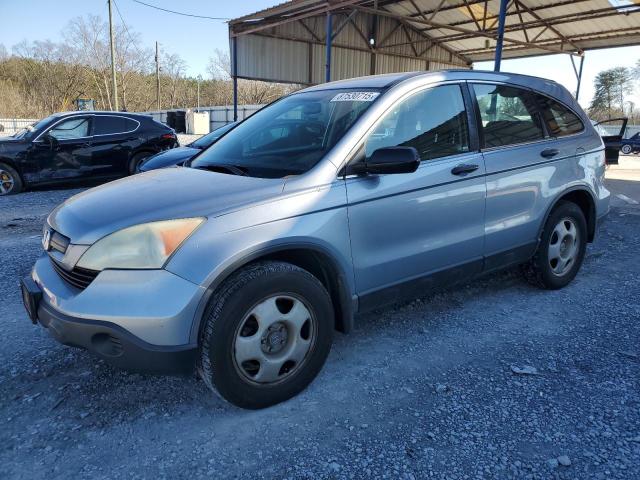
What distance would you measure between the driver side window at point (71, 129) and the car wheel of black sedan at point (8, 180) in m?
0.97

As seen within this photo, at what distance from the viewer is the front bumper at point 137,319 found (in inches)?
83.9

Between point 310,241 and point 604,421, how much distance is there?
68.7 inches

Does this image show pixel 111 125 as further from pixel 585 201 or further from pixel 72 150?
pixel 585 201

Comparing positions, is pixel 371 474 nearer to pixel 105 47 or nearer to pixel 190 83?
pixel 105 47

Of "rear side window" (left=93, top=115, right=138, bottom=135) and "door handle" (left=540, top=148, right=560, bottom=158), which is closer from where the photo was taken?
"door handle" (left=540, top=148, right=560, bottom=158)

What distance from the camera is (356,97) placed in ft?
10.1

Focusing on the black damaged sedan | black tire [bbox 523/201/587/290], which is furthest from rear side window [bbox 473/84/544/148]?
the black damaged sedan

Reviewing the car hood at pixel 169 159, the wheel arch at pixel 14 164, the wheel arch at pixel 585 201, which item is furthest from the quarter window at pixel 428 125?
the wheel arch at pixel 14 164

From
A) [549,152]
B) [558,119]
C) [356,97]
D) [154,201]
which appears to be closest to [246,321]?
[154,201]

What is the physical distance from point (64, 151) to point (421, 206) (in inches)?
319

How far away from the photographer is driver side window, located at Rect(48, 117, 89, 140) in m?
8.94

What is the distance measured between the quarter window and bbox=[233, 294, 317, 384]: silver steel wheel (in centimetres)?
100

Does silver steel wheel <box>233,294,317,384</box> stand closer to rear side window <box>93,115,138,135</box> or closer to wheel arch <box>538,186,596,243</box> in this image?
wheel arch <box>538,186,596,243</box>

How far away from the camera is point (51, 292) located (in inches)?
93.7
